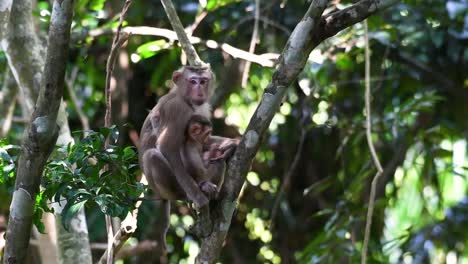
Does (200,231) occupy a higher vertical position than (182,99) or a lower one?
lower

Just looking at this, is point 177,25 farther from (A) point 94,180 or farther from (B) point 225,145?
(A) point 94,180

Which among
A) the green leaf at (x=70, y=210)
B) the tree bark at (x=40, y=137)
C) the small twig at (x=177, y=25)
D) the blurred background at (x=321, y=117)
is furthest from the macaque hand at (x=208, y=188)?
the blurred background at (x=321, y=117)

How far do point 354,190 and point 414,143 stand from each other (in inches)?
28.6

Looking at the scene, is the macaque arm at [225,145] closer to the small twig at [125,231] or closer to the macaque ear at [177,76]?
the macaque ear at [177,76]

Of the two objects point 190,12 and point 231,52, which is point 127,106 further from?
point 231,52

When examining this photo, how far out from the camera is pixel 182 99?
18.2ft

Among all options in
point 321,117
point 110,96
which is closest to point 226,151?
point 110,96

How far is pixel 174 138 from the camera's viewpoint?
5.23 meters

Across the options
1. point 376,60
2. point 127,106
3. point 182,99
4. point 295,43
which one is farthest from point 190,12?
point 295,43

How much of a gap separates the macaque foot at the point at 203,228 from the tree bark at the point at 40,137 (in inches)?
30.3

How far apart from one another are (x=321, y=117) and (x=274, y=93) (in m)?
4.07

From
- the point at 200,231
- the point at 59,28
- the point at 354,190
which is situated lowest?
the point at 354,190

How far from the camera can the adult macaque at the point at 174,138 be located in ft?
16.9

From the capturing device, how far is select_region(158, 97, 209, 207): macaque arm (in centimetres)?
495
